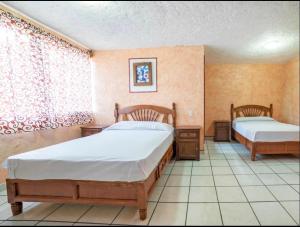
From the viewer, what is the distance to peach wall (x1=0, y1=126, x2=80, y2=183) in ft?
8.46

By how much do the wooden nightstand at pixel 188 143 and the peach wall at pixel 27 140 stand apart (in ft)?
6.94

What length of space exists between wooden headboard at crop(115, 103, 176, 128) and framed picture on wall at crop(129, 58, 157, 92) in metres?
0.40

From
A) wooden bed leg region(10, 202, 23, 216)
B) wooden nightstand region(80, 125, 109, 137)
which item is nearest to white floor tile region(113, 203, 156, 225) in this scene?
wooden bed leg region(10, 202, 23, 216)

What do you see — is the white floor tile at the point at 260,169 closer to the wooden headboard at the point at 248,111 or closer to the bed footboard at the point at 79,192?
the bed footboard at the point at 79,192

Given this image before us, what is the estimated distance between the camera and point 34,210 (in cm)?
216

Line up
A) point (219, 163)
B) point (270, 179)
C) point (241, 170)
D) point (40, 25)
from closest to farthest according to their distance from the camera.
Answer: point (270, 179), point (40, 25), point (241, 170), point (219, 163)

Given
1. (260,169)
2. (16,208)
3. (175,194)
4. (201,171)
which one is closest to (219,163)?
(201,171)

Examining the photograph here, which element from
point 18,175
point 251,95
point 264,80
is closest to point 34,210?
point 18,175

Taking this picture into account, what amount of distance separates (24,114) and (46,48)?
114 cm

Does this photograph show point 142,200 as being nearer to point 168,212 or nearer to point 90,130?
point 168,212

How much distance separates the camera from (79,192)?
→ 6.60 ft

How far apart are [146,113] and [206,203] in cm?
256

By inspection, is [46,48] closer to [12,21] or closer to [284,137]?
[12,21]

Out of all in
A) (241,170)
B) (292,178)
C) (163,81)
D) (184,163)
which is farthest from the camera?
(163,81)
